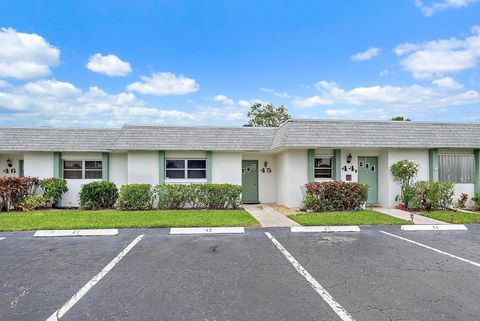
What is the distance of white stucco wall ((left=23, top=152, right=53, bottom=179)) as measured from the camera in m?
15.1

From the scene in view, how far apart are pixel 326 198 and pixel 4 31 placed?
1561cm

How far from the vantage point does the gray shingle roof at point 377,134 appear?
13742mm

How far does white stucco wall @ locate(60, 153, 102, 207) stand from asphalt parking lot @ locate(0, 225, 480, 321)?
23.6ft

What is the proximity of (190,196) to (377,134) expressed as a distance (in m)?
9.06

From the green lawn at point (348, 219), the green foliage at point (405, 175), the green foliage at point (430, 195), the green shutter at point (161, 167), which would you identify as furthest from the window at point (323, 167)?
the green shutter at point (161, 167)

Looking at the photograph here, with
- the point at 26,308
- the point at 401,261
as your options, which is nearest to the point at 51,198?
the point at 26,308

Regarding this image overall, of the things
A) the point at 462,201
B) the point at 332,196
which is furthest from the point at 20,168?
the point at 462,201

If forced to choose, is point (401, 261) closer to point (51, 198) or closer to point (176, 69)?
point (51, 198)

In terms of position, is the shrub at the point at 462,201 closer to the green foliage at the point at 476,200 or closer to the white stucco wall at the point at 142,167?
the green foliage at the point at 476,200

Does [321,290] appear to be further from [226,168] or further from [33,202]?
[33,202]

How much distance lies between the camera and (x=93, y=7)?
47.0 feet

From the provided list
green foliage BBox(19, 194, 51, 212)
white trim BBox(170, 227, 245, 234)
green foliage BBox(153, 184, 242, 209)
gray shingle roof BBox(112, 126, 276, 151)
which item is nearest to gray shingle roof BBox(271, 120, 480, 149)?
gray shingle roof BBox(112, 126, 276, 151)

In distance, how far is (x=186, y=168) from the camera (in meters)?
15.2

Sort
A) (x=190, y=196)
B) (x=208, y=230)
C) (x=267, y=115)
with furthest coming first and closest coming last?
(x=267, y=115) → (x=190, y=196) → (x=208, y=230)
